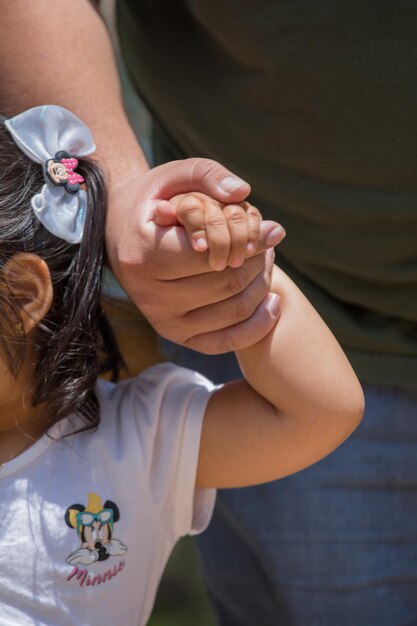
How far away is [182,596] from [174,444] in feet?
5.52

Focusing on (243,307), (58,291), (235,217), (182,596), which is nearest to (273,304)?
(243,307)

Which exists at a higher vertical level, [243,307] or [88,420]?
[243,307]

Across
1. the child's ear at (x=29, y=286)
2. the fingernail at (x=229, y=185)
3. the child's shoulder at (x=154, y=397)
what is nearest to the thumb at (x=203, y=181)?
the fingernail at (x=229, y=185)

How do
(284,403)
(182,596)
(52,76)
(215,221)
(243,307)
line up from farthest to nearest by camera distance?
(182,596) < (52,76) < (284,403) < (243,307) < (215,221)

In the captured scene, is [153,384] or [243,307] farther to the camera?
[153,384]

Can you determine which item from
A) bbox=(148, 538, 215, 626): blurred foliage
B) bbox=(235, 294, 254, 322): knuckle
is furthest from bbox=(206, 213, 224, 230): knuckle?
bbox=(148, 538, 215, 626): blurred foliage

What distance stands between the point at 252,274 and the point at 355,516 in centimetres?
68

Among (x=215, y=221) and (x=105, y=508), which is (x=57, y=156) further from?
(x=105, y=508)

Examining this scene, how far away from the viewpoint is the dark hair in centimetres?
136

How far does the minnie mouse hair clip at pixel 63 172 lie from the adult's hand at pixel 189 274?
11 centimetres

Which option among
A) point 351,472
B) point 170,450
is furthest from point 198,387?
point 351,472

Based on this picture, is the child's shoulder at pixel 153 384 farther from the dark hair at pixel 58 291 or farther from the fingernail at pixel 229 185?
the fingernail at pixel 229 185

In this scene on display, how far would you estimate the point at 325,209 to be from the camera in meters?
1.56

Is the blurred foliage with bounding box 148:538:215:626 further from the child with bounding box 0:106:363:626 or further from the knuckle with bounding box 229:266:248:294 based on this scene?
the knuckle with bounding box 229:266:248:294
